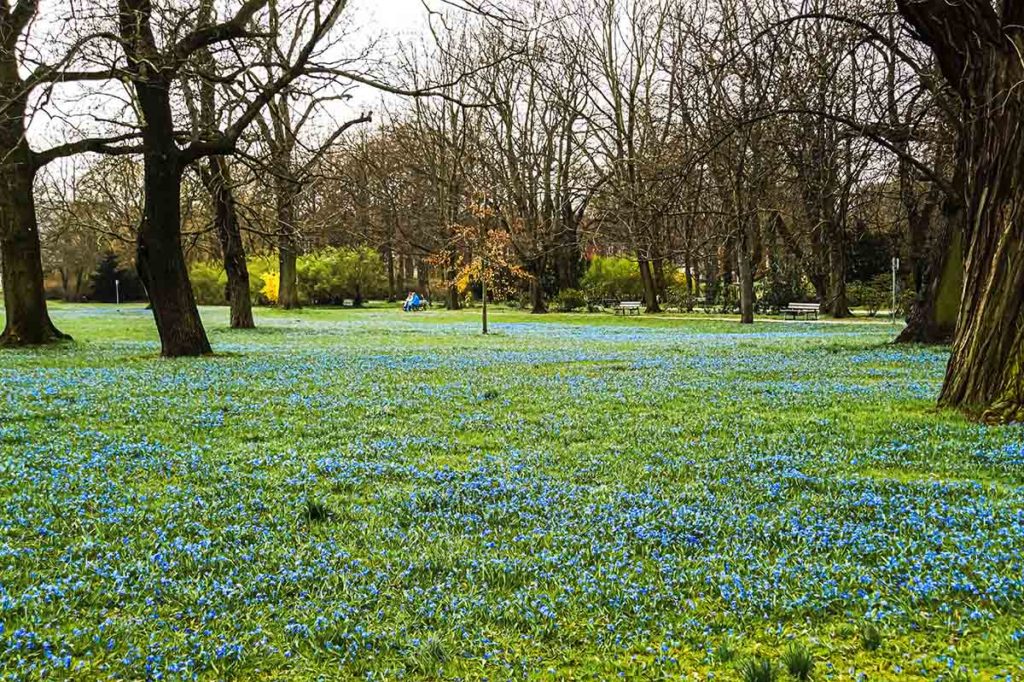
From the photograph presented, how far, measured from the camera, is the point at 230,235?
26.0m

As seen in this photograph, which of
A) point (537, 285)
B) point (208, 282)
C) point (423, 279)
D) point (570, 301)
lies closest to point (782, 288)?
point (570, 301)

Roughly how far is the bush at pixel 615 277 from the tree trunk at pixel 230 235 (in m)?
29.9

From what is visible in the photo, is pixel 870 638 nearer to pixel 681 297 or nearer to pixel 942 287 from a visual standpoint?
pixel 942 287

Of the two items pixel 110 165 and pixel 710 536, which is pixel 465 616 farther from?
pixel 110 165

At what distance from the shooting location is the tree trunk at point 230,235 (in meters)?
22.4

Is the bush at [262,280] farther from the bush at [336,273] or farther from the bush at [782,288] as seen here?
the bush at [782,288]

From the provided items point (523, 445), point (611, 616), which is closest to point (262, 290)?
point (523, 445)

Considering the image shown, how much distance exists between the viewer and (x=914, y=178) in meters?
21.8

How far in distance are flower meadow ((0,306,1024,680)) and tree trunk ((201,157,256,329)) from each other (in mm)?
12731

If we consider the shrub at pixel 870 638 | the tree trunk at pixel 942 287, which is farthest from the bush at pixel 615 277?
the shrub at pixel 870 638

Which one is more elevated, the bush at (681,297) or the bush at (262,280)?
the bush at (262,280)

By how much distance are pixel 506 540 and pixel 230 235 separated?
23.7 m

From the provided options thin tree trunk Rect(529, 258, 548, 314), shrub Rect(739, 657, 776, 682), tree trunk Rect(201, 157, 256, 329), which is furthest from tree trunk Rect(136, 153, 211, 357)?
thin tree trunk Rect(529, 258, 548, 314)

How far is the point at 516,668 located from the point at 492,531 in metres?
1.79
